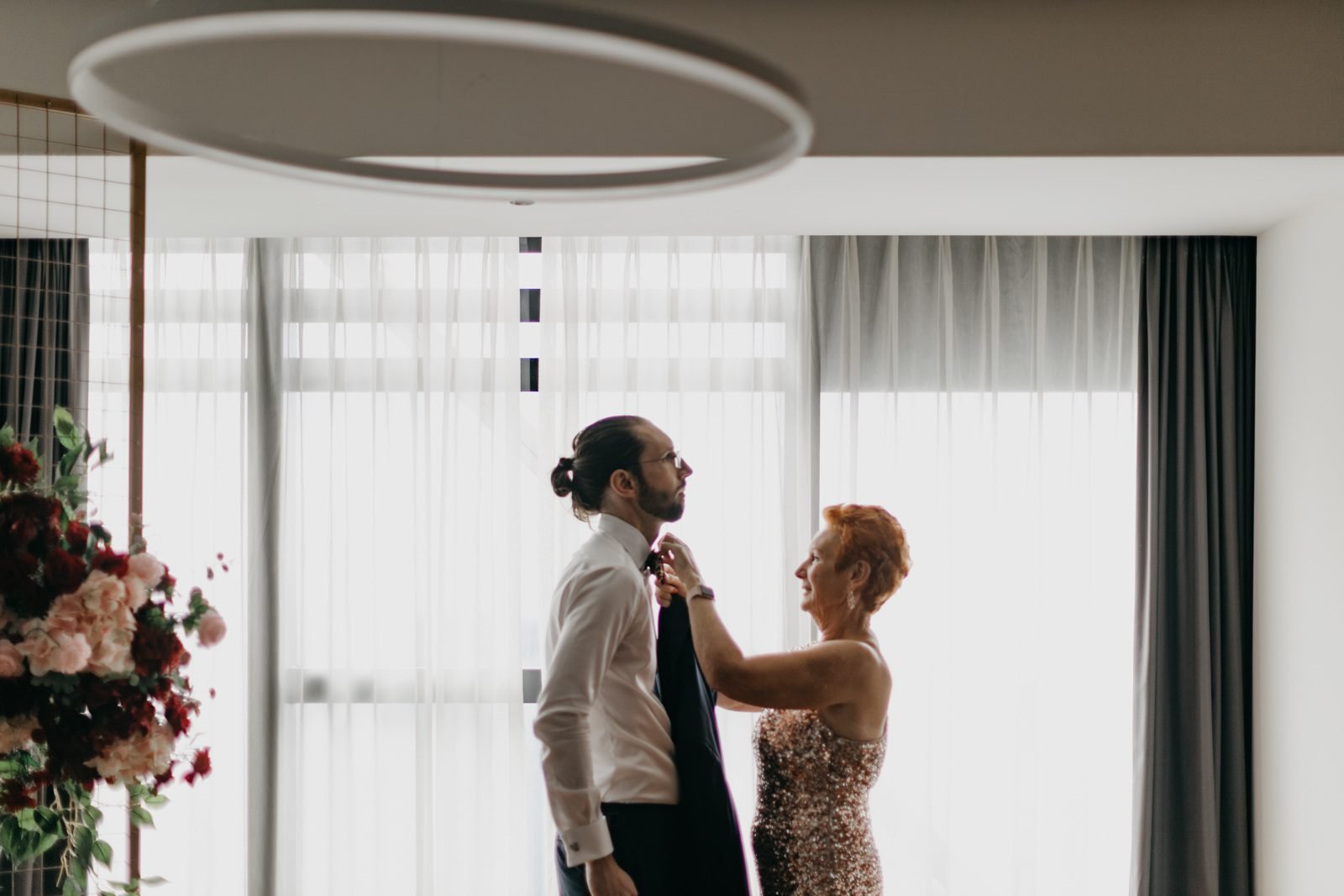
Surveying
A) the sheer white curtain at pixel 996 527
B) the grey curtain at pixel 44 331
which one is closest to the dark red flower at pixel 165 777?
the grey curtain at pixel 44 331

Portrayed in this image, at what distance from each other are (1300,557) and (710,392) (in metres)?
1.80

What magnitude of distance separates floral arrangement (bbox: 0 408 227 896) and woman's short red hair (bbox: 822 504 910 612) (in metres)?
1.34

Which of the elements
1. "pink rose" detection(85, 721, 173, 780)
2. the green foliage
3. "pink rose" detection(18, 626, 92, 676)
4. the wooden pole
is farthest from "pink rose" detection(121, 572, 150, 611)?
the wooden pole

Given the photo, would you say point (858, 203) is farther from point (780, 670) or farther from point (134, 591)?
point (134, 591)

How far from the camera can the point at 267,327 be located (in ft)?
11.5

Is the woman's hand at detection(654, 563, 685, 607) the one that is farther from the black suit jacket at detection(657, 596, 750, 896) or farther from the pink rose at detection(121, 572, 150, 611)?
the pink rose at detection(121, 572, 150, 611)

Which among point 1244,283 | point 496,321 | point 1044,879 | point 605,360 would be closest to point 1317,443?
point 1244,283

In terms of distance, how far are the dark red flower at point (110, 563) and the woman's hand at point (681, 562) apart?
1070 mm

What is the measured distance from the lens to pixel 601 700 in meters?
2.17

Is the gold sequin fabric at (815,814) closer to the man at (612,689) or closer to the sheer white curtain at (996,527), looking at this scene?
the man at (612,689)

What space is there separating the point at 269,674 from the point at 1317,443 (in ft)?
10.6

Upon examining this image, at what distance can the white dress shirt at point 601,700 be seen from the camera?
198cm

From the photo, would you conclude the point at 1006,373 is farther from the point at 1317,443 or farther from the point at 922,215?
the point at 1317,443

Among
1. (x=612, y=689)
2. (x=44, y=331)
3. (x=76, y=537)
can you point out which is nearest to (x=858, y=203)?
(x=612, y=689)
